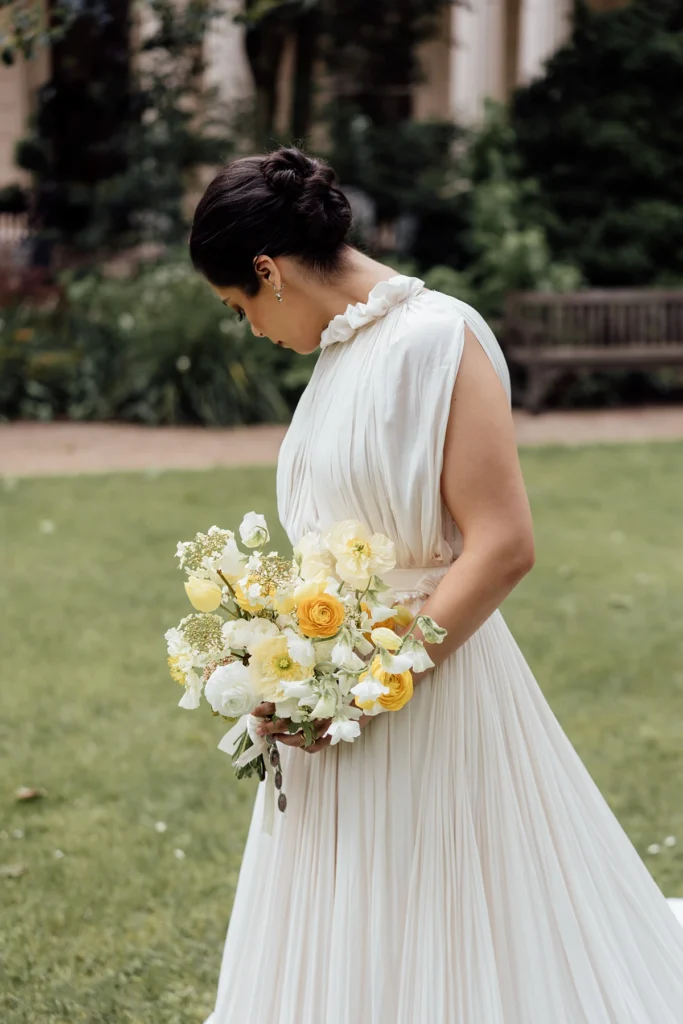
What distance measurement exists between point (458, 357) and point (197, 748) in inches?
125

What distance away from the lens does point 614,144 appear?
1441 cm

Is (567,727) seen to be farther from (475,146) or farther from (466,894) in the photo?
(475,146)

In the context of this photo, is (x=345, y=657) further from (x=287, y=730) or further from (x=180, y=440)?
(x=180, y=440)

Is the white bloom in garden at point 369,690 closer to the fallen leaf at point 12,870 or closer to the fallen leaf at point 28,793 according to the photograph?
the fallen leaf at point 12,870

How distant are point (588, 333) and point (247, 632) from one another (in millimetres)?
11870

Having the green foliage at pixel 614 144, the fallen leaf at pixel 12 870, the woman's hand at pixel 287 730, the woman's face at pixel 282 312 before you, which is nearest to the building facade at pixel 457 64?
the green foliage at pixel 614 144

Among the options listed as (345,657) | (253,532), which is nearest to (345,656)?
(345,657)

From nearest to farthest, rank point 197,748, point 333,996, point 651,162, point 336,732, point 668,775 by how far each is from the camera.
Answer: point 336,732
point 333,996
point 668,775
point 197,748
point 651,162

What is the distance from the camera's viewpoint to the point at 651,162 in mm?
14383

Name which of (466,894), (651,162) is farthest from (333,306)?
(651,162)

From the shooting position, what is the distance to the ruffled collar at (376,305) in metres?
2.27

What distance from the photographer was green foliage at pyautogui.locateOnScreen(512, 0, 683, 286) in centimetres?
1442

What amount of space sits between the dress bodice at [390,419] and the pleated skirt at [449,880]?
0.99 feet

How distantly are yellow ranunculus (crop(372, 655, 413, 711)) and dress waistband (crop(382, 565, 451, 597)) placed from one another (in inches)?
10.5
